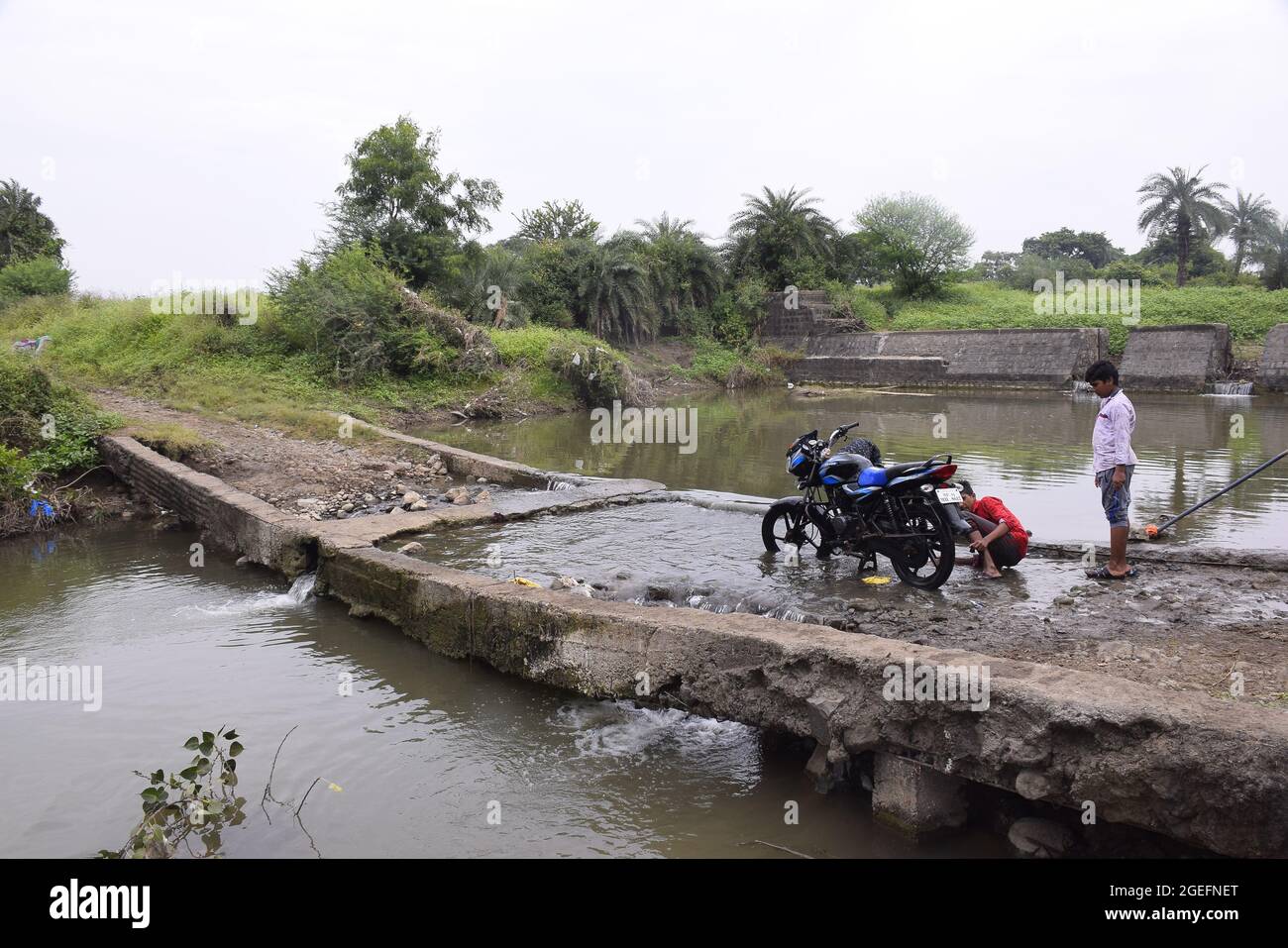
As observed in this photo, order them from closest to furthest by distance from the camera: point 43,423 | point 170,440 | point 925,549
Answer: point 925,549, point 43,423, point 170,440

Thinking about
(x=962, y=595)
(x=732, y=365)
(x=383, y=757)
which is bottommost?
(x=383, y=757)

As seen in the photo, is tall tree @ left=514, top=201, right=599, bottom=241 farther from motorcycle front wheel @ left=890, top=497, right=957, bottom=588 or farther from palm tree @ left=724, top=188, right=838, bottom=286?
motorcycle front wheel @ left=890, top=497, right=957, bottom=588

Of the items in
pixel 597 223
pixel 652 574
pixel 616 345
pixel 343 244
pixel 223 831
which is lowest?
pixel 223 831

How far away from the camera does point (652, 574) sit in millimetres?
6641

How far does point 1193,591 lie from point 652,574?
3.60m

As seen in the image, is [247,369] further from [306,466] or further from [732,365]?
[732,365]

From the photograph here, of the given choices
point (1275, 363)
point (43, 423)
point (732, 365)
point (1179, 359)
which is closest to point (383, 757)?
point (43, 423)

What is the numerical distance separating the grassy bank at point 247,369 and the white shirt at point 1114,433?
14.3 meters

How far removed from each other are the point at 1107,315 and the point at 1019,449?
21.2 metres

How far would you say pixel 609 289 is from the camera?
107 feet
